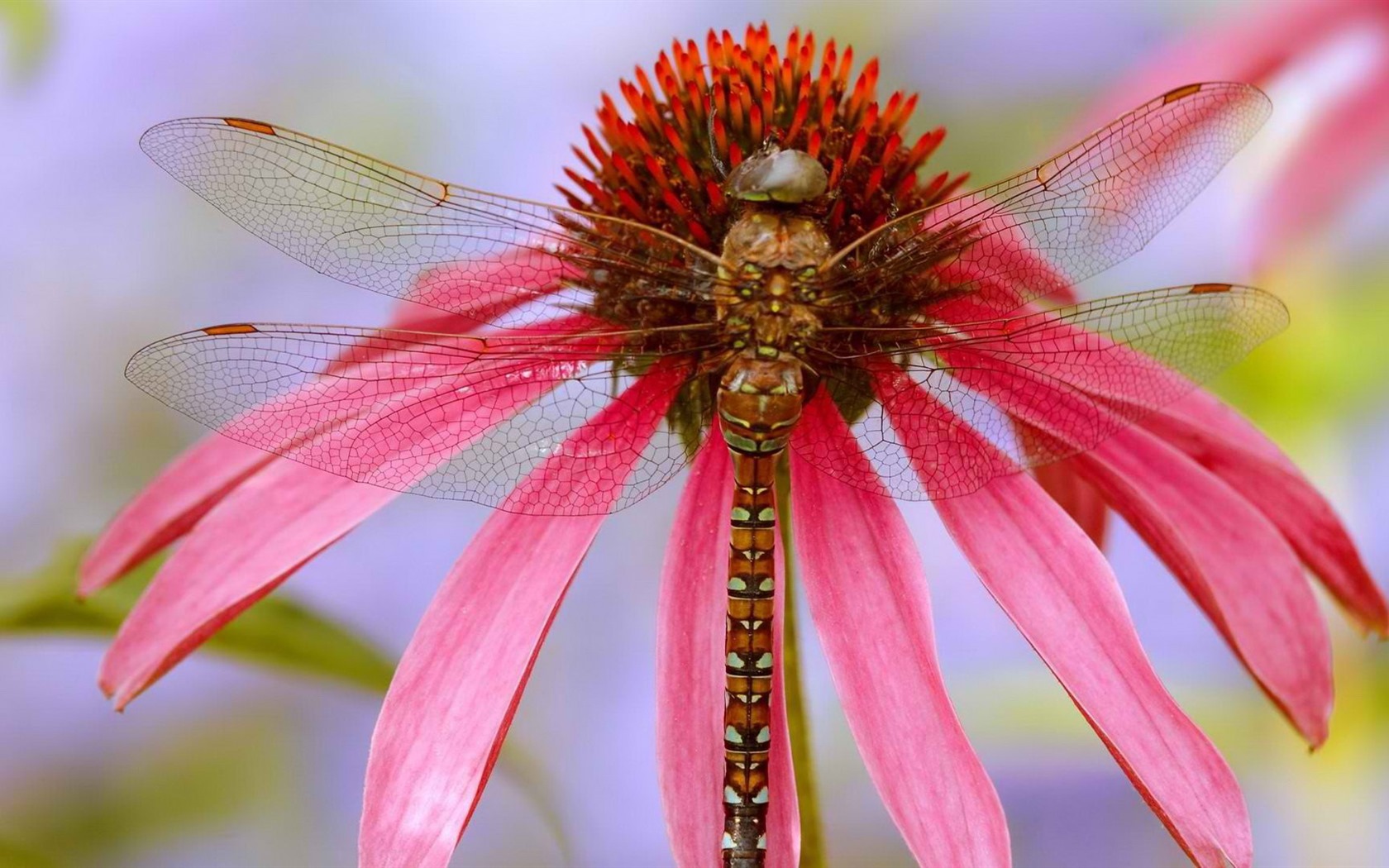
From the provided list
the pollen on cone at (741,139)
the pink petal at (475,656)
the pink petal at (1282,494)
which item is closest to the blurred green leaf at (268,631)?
the pink petal at (475,656)

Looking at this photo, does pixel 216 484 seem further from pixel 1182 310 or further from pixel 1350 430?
pixel 1350 430

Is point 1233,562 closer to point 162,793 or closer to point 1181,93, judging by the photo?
point 1181,93

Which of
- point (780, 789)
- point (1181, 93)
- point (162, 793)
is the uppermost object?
point (1181, 93)

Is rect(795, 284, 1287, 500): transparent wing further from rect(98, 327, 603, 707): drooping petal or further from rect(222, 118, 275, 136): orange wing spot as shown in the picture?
rect(222, 118, 275, 136): orange wing spot

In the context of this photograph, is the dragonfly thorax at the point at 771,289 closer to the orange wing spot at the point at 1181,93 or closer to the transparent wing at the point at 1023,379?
the transparent wing at the point at 1023,379

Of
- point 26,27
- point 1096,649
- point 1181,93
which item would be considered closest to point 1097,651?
point 1096,649

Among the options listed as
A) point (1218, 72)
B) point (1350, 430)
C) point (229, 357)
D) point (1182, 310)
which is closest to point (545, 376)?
point (229, 357)

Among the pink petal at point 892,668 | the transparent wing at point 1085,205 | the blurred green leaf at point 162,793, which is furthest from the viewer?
the blurred green leaf at point 162,793

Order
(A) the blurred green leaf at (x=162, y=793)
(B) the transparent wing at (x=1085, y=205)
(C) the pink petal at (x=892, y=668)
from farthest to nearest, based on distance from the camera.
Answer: (A) the blurred green leaf at (x=162, y=793), (B) the transparent wing at (x=1085, y=205), (C) the pink petal at (x=892, y=668)
